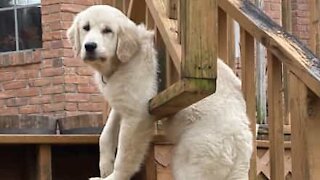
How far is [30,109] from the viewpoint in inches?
303

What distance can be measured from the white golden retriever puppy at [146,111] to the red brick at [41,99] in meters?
4.12

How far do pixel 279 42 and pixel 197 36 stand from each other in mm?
655

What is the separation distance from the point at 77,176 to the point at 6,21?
402 centimetres

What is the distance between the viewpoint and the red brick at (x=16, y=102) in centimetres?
773

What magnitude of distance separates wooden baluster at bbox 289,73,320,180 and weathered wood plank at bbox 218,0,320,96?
6 cm

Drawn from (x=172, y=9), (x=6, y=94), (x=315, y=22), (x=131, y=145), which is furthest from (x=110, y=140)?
(x=6, y=94)

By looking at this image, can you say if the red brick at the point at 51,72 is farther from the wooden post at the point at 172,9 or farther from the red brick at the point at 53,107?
the wooden post at the point at 172,9

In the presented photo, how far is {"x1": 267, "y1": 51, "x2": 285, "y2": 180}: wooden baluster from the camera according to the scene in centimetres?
345

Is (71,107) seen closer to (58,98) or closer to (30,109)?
(58,98)

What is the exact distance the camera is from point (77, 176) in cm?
424

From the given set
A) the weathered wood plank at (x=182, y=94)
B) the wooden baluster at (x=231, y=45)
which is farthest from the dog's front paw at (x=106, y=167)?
the wooden baluster at (x=231, y=45)

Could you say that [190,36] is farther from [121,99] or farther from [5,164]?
[5,164]

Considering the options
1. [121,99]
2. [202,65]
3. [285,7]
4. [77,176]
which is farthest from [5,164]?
[285,7]

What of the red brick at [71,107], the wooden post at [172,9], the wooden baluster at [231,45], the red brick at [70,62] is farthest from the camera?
the red brick at [70,62]
